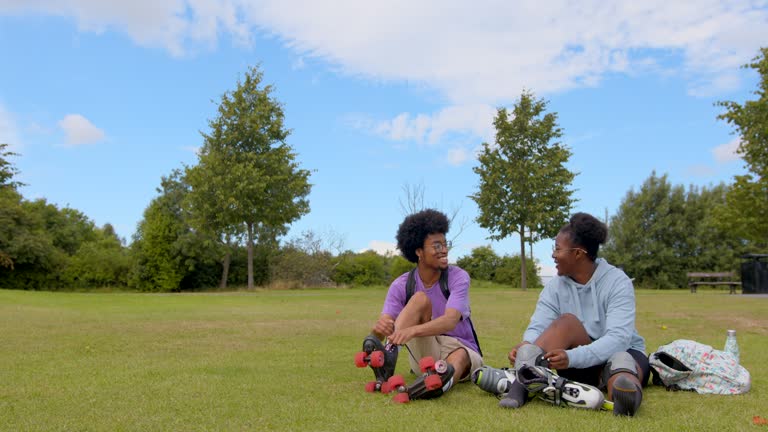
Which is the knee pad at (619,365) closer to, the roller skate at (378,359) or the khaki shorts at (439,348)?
the khaki shorts at (439,348)

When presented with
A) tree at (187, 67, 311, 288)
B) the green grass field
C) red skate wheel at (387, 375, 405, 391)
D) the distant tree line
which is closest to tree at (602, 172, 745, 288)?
the distant tree line

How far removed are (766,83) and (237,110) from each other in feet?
89.3

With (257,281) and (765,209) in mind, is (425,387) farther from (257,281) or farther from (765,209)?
(257,281)

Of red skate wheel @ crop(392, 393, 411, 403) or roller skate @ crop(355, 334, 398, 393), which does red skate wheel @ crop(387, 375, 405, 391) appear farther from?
red skate wheel @ crop(392, 393, 411, 403)

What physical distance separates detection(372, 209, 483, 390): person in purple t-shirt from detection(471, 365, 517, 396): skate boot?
→ 0.28 meters

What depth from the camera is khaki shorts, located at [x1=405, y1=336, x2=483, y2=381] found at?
5.39 m

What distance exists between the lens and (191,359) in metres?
7.53

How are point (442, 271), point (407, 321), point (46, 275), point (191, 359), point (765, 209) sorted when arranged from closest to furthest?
point (407, 321) → point (442, 271) → point (191, 359) → point (765, 209) → point (46, 275)

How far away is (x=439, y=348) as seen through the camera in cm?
551

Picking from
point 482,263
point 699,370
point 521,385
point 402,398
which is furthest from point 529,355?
point 482,263

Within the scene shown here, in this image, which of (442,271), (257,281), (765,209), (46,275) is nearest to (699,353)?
(442,271)

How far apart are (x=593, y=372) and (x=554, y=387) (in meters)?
0.62

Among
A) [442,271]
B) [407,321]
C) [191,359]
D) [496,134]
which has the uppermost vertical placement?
[496,134]

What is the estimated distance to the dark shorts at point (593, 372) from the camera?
16.3 feet
